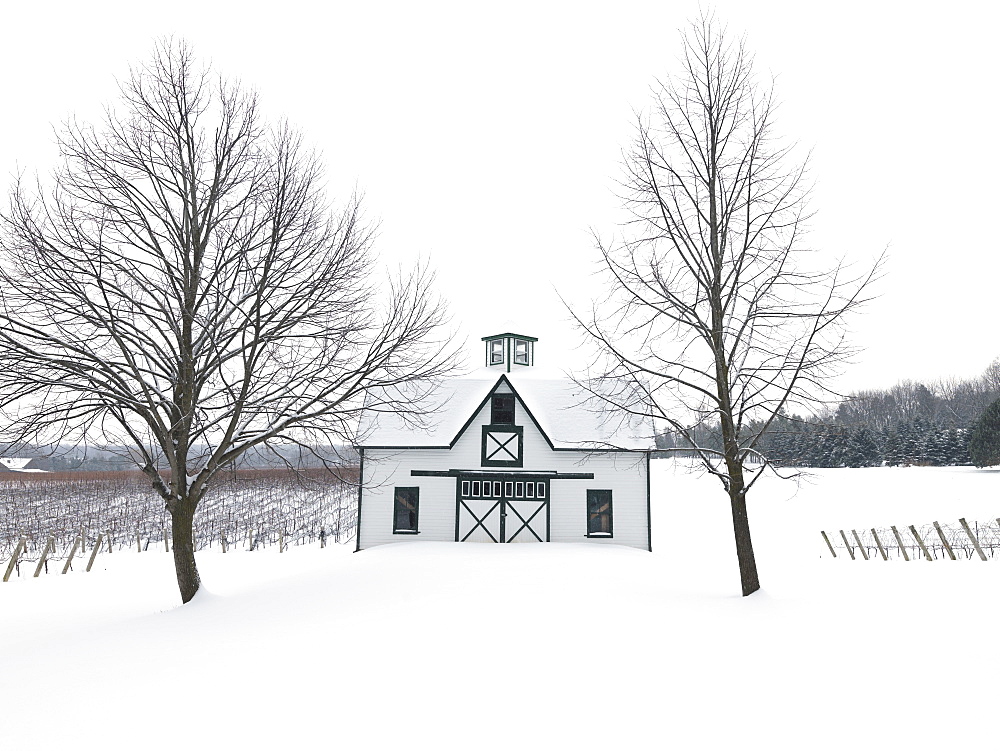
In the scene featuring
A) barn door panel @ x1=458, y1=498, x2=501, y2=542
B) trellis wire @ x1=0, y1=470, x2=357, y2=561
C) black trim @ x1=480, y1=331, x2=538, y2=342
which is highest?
black trim @ x1=480, y1=331, x2=538, y2=342

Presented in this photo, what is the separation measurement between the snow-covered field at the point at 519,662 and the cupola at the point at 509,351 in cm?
1225

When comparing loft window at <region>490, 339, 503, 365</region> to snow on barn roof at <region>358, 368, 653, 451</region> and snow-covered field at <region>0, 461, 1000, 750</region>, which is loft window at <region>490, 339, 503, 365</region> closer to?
snow on barn roof at <region>358, 368, 653, 451</region>

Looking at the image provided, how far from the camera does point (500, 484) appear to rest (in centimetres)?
2014

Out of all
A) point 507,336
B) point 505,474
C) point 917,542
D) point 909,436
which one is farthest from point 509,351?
point 909,436

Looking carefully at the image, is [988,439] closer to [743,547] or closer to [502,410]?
[502,410]

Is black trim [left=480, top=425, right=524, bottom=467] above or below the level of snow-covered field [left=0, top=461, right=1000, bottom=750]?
above

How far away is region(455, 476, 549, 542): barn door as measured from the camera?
1980 centimetres

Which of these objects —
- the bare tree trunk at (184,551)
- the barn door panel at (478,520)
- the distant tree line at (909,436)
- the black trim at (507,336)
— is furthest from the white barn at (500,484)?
the bare tree trunk at (184,551)

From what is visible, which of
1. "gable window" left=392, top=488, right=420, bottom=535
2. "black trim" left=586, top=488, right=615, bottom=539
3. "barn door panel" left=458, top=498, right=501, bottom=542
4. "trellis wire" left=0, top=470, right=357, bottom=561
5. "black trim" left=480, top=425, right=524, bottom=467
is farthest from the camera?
"trellis wire" left=0, top=470, right=357, bottom=561

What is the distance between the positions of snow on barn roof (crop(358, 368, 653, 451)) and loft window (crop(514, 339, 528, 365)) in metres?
1.40

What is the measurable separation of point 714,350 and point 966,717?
704 centimetres

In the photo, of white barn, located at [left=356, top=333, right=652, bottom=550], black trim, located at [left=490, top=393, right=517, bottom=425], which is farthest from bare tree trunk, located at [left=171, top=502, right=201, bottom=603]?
black trim, located at [left=490, top=393, right=517, bottom=425]

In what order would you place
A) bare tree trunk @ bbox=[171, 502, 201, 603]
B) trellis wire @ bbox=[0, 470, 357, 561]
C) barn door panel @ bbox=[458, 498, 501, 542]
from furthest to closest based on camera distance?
trellis wire @ bbox=[0, 470, 357, 561] < barn door panel @ bbox=[458, 498, 501, 542] < bare tree trunk @ bbox=[171, 502, 201, 603]

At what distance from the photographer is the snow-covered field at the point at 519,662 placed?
19.4ft
